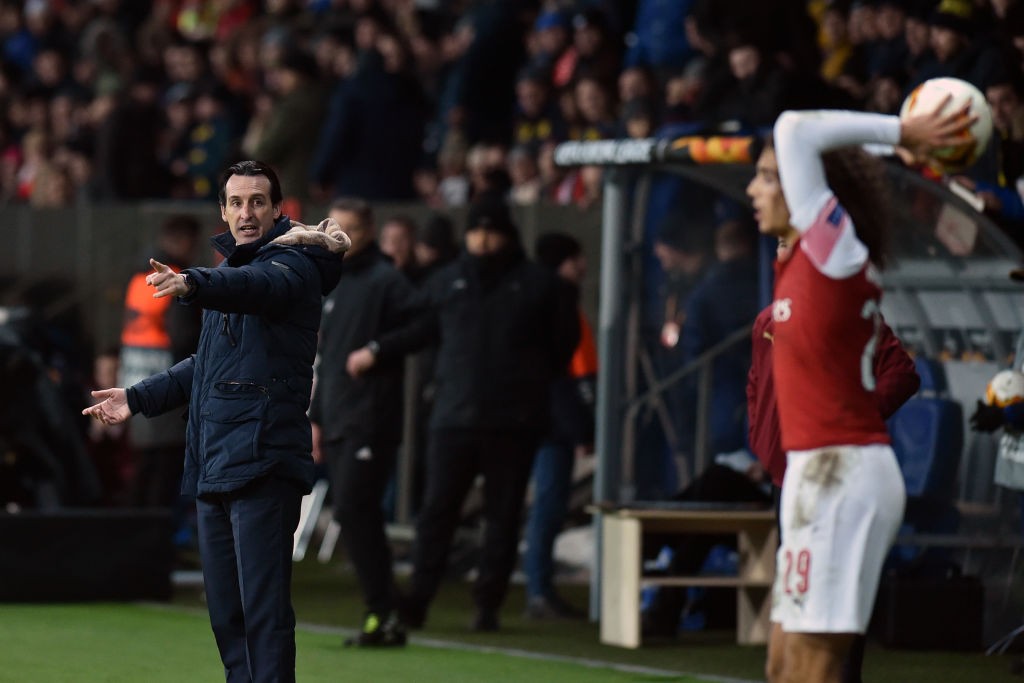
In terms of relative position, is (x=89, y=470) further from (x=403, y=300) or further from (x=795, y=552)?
(x=795, y=552)

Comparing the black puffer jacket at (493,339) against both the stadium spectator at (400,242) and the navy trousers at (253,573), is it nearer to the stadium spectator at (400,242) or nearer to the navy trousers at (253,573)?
the stadium spectator at (400,242)

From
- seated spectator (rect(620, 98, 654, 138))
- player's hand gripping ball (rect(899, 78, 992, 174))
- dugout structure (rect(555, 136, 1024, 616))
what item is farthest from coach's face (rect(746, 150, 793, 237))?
seated spectator (rect(620, 98, 654, 138))

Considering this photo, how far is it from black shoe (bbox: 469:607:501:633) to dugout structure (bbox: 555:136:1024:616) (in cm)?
81

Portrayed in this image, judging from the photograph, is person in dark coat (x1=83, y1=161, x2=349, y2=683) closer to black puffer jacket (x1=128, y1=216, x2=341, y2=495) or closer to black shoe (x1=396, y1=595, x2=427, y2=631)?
black puffer jacket (x1=128, y1=216, x2=341, y2=495)

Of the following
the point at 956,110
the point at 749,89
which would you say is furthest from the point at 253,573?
the point at 749,89

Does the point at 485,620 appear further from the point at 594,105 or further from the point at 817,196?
the point at 817,196

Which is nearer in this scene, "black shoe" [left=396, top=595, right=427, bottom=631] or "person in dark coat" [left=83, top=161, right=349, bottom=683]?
"person in dark coat" [left=83, top=161, right=349, bottom=683]

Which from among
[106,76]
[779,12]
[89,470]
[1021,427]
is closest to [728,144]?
[1021,427]

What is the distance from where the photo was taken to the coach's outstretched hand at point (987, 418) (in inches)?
372

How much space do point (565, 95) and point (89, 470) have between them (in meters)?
4.98

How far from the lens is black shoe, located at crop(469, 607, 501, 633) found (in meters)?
11.1

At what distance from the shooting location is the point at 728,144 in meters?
10.8

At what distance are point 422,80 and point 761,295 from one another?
7.47 meters

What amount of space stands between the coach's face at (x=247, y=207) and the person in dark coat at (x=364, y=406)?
136 inches
